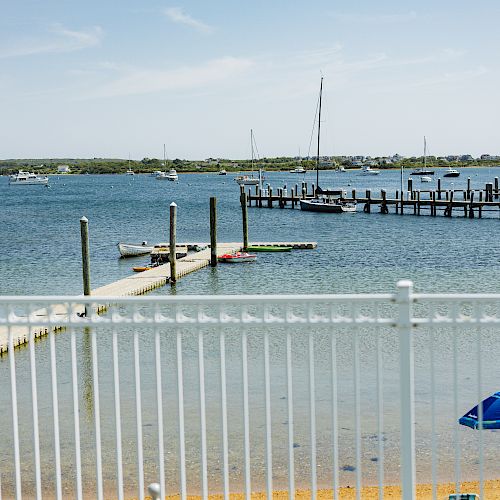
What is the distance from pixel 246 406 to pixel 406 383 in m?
1.06

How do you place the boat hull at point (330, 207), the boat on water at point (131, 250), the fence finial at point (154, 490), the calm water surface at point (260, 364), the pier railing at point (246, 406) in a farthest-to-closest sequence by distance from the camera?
the boat hull at point (330, 207), the boat on water at point (131, 250), the calm water surface at point (260, 364), the pier railing at point (246, 406), the fence finial at point (154, 490)

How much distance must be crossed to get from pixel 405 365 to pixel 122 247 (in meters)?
35.9

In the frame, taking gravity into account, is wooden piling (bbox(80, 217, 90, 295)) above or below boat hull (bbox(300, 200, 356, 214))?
above

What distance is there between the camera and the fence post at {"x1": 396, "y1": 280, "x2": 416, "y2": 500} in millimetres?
5176

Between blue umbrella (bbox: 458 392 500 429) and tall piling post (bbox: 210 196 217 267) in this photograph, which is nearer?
blue umbrella (bbox: 458 392 500 429)

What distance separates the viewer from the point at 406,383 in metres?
5.31

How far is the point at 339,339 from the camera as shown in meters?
20.1

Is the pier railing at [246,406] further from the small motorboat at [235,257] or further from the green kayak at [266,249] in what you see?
the green kayak at [266,249]

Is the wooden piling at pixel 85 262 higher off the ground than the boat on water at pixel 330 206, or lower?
higher

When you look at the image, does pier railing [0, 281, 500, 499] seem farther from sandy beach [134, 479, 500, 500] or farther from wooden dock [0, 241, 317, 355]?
wooden dock [0, 241, 317, 355]

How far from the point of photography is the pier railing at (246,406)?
5.32 m

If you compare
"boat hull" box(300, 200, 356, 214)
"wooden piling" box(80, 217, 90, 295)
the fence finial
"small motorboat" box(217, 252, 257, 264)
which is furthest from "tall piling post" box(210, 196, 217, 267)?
"boat hull" box(300, 200, 356, 214)

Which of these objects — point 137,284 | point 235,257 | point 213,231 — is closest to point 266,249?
point 235,257

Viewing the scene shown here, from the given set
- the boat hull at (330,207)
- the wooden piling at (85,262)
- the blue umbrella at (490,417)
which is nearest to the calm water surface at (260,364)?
the wooden piling at (85,262)
